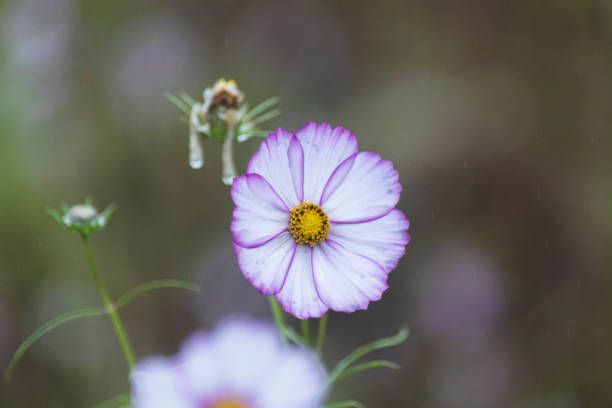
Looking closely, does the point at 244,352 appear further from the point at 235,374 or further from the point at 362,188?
the point at 362,188

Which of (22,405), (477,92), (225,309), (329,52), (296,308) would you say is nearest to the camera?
(296,308)

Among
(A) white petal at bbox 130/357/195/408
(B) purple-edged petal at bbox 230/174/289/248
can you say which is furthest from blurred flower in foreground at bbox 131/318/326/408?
(B) purple-edged petal at bbox 230/174/289/248

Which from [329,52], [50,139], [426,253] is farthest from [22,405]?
[329,52]

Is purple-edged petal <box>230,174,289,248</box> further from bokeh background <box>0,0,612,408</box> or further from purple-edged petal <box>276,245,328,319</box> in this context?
bokeh background <box>0,0,612,408</box>

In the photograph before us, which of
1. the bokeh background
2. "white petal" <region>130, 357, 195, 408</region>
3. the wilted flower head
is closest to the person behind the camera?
"white petal" <region>130, 357, 195, 408</region>

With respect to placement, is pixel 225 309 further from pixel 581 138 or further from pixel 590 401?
pixel 581 138

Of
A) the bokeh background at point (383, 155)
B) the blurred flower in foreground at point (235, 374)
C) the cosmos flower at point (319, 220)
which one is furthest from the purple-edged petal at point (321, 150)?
the bokeh background at point (383, 155)

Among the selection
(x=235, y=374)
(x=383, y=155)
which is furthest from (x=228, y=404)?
(x=383, y=155)
